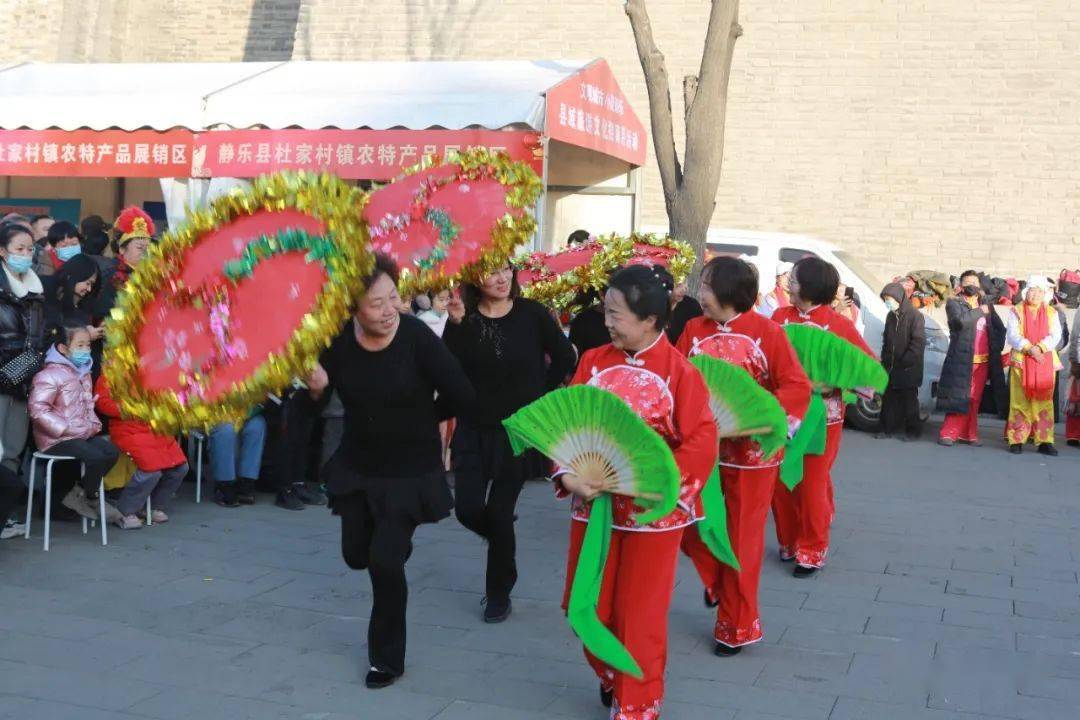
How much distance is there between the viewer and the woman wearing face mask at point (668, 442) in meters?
4.53

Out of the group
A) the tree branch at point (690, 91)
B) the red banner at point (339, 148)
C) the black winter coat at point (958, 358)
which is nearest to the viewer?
the red banner at point (339, 148)

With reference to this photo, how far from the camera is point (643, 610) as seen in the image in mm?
4551

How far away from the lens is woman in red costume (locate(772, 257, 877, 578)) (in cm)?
707

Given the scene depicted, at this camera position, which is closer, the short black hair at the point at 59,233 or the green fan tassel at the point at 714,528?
the green fan tassel at the point at 714,528

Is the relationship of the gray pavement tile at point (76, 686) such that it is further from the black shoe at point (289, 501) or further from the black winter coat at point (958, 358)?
the black winter coat at point (958, 358)

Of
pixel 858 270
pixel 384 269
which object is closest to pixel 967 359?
pixel 858 270

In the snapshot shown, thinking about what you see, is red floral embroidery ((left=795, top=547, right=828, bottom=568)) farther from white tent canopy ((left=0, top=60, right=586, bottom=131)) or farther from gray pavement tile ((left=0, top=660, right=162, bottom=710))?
white tent canopy ((left=0, top=60, right=586, bottom=131))

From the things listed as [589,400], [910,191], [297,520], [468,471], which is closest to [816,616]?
[468,471]

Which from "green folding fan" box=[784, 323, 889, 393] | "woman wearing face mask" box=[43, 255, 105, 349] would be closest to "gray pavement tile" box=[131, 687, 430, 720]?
"green folding fan" box=[784, 323, 889, 393]

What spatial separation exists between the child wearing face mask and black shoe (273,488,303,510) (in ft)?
4.82

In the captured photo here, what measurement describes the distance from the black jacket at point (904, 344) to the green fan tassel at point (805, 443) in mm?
6276

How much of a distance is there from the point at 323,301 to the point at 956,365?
10509 millimetres

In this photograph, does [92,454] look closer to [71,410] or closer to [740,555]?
[71,410]

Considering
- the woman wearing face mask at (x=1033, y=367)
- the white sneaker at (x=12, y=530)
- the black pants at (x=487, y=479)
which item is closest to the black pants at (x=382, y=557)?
the black pants at (x=487, y=479)
